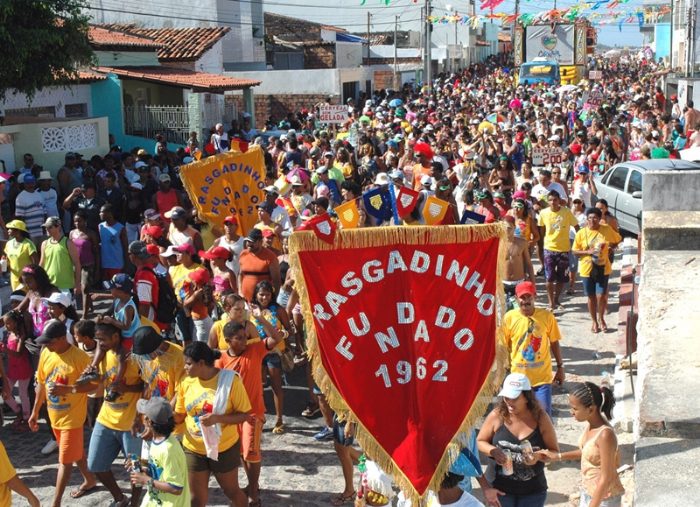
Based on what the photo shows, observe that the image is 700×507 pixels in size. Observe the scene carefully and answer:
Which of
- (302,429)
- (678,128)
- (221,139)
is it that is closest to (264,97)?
(221,139)

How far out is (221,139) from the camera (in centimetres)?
2198

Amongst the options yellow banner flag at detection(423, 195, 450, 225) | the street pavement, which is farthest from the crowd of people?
yellow banner flag at detection(423, 195, 450, 225)

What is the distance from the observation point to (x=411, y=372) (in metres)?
5.00

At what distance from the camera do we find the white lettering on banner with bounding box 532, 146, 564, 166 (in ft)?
60.2

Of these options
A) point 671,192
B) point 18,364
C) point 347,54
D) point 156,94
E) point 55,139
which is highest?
point 347,54

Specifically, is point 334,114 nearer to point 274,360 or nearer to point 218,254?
point 218,254

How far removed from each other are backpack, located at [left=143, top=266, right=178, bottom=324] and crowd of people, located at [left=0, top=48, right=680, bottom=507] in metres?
0.02

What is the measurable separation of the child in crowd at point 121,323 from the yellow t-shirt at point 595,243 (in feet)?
17.1

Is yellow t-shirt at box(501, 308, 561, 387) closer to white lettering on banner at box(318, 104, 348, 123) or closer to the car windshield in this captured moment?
white lettering on banner at box(318, 104, 348, 123)

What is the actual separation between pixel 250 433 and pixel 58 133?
42.9 ft

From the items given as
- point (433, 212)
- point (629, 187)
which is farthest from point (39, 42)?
point (433, 212)

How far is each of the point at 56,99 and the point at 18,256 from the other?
42.7ft

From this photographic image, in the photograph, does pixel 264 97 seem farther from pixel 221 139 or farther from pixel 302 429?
pixel 302 429

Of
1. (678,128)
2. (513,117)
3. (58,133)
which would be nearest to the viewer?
(58,133)
